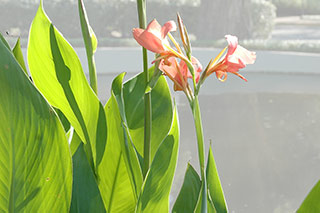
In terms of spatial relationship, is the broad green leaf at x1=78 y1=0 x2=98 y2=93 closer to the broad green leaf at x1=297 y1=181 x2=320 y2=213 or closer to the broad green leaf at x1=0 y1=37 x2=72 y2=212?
the broad green leaf at x1=0 y1=37 x2=72 y2=212

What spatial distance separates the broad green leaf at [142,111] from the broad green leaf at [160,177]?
0.10 meters

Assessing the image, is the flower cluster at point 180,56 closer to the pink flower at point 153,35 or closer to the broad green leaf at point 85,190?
the pink flower at point 153,35

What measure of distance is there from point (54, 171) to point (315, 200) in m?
0.20

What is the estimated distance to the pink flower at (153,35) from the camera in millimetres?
388

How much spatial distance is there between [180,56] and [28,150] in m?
0.13

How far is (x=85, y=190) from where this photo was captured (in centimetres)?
47

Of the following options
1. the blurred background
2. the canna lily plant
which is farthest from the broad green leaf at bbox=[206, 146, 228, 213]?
the blurred background

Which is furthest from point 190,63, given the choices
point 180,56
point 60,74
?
point 60,74

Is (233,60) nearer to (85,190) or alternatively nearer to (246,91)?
(85,190)

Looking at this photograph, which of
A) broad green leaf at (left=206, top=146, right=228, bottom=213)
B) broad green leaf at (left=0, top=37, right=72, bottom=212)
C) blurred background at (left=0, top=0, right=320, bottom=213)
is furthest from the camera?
blurred background at (left=0, top=0, right=320, bottom=213)

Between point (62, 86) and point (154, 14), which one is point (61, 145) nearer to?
point (62, 86)

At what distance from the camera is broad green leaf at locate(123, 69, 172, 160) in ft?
1.81

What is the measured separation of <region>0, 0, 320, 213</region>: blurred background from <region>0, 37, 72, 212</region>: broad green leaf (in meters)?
0.18

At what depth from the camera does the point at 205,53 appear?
18.1 ft
